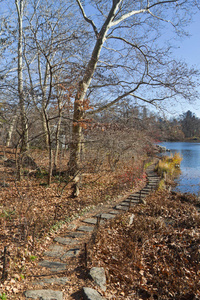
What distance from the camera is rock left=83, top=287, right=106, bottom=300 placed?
3.26 metres

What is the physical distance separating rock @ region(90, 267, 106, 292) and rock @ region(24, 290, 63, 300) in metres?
0.69

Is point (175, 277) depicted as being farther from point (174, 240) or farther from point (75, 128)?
point (75, 128)

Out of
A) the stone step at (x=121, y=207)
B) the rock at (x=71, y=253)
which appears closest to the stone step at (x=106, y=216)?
the stone step at (x=121, y=207)

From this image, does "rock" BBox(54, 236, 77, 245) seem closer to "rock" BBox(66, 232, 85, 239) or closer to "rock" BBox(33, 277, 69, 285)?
"rock" BBox(66, 232, 85, 239)

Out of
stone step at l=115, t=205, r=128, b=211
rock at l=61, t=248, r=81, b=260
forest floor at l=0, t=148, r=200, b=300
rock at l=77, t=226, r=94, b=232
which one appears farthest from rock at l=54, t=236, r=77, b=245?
stone step at l=115, t=205, r=128, b=211

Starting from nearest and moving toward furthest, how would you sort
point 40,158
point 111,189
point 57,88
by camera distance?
1. point 57,88
2. point 111,189
3. point 40,158

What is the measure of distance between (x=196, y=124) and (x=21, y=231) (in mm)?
64006

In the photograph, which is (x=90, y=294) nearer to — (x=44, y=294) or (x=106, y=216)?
(x=44, y=294)

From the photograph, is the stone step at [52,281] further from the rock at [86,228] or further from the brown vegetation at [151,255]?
the rock at [86,228]

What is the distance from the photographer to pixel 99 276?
3.90 meters

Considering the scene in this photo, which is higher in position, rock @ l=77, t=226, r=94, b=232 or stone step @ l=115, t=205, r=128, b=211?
stone step @ l=115, t=205, r=128, b=211

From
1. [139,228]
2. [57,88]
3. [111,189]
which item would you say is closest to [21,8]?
[57,88]

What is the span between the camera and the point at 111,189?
993cm

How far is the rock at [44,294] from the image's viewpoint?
3.22m
